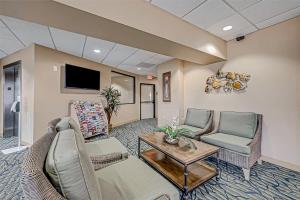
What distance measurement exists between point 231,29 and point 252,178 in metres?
2.55

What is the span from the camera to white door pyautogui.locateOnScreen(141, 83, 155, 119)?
7383 millimetres

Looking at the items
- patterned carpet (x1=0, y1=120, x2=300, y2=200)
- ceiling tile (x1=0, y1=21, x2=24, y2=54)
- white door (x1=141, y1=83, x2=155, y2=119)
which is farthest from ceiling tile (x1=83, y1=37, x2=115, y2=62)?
white door (x1=141, y1=83, x2=155, y2=119)

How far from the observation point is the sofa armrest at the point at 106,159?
4.97 feet

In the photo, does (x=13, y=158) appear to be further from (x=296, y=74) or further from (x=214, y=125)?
(x=296, y=74)

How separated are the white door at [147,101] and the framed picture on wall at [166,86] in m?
2.67

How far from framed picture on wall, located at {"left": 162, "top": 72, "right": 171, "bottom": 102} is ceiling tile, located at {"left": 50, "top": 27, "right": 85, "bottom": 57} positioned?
2.60 metres

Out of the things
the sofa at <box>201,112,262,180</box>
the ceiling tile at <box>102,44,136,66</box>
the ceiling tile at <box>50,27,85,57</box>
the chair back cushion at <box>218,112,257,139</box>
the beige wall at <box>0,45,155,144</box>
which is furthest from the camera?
the ceiling tile at <box>102,44,136,66</box>

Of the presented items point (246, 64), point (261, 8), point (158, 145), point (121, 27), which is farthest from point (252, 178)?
point (121, 27)

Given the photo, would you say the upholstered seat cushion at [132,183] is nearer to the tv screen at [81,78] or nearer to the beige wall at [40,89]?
the beige wall at [40,89]

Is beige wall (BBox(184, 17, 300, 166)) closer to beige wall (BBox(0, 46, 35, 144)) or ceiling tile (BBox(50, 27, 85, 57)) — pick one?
ceiling tile (BBox(50, 27, 85, 57))

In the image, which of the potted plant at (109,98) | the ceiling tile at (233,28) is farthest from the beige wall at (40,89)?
the ceiling tile at (233,28)

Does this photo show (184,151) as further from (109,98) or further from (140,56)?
(109,98)

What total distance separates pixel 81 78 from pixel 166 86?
2.65 metres

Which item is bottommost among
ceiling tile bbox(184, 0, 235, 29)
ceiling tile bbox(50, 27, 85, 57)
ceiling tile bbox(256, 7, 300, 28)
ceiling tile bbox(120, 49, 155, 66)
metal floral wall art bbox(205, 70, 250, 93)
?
metal floral wall art bbox(205, 70, 250, 93)
